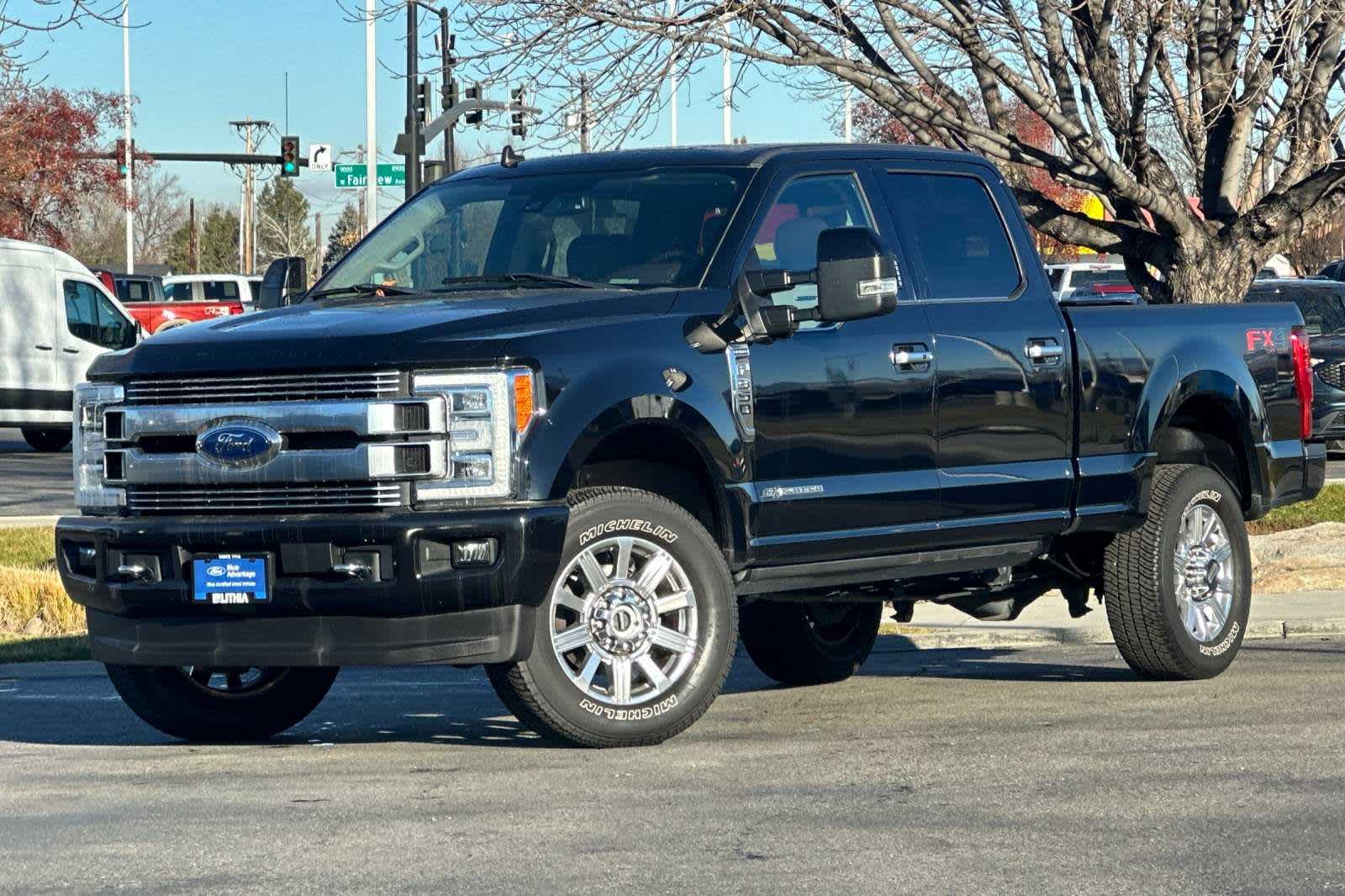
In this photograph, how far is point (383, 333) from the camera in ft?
23.9

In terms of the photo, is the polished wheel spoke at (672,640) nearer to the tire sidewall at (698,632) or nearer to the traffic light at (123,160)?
the tire sidewall at (698,632)

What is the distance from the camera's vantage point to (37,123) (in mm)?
39688

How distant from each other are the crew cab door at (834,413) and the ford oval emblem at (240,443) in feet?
5.55

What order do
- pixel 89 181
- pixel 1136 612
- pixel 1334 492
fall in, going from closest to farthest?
pixel 1136 612 < pixel 1334 492 < pixel 89 181

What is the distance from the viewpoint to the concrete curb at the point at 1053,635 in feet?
38.3

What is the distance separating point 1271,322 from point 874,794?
4188 mm

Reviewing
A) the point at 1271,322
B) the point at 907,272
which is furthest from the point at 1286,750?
the point at 1271,322

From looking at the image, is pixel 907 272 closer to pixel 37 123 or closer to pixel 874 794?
pixel 874 794

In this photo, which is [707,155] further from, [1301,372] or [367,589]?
[1301,372]

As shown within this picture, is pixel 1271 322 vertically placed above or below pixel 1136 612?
above

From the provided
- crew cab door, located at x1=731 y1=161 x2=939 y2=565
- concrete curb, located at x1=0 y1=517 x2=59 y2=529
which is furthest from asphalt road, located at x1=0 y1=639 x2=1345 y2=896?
concrete curb, located at x1=0 y1=517 x2=59 y2=529

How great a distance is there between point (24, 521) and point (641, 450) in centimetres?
982

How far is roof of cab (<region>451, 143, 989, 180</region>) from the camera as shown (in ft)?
27.9

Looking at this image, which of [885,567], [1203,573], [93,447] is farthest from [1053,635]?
[93,447]
